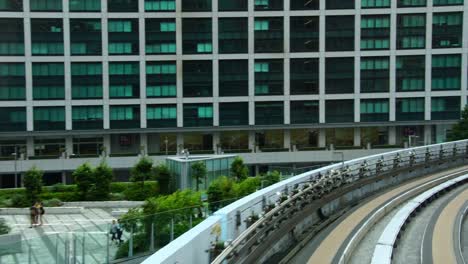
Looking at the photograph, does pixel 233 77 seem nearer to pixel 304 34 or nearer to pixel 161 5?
pixel 304 34

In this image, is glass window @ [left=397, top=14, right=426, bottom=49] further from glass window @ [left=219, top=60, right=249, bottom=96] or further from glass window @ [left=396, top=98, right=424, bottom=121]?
glass window @ [left=219, top=60, right=249, bottom=96]

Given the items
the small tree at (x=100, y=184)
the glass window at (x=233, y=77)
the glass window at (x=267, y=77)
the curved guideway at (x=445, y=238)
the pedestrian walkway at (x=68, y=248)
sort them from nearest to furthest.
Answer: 1. the pedestrian walkway at (x=68, y=248)
2. the curved guideway at (x=445, y=238)
3. the small tree at (x=100, y=184)
4. the glass window at (x=233, y=77)
5. the glass window at (x=267, y=77)

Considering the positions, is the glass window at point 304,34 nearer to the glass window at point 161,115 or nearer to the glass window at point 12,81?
the glass window at point 161,115

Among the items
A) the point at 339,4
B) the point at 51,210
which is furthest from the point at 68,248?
the point at 339,4

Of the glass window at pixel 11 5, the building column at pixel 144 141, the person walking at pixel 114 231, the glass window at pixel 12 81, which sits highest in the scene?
the glass window at pixel 11 5

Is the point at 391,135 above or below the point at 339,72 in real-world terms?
below

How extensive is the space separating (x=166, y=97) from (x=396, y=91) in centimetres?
2737

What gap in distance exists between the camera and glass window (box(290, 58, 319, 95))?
67750mm

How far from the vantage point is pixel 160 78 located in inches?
2601

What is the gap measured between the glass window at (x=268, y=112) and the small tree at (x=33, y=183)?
2890cm

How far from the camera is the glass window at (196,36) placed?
6638 cm

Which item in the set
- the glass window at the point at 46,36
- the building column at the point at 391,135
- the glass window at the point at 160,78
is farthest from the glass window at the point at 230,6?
the building column at the point at 391,135

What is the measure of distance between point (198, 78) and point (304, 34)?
13.7 metres

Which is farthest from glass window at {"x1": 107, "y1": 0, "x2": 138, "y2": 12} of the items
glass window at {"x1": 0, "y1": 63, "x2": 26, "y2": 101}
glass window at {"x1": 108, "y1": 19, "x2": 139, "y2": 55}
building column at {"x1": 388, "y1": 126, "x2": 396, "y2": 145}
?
building column at {"x1": 388, "y1": 126, "x2": 396, "y2": 145}
